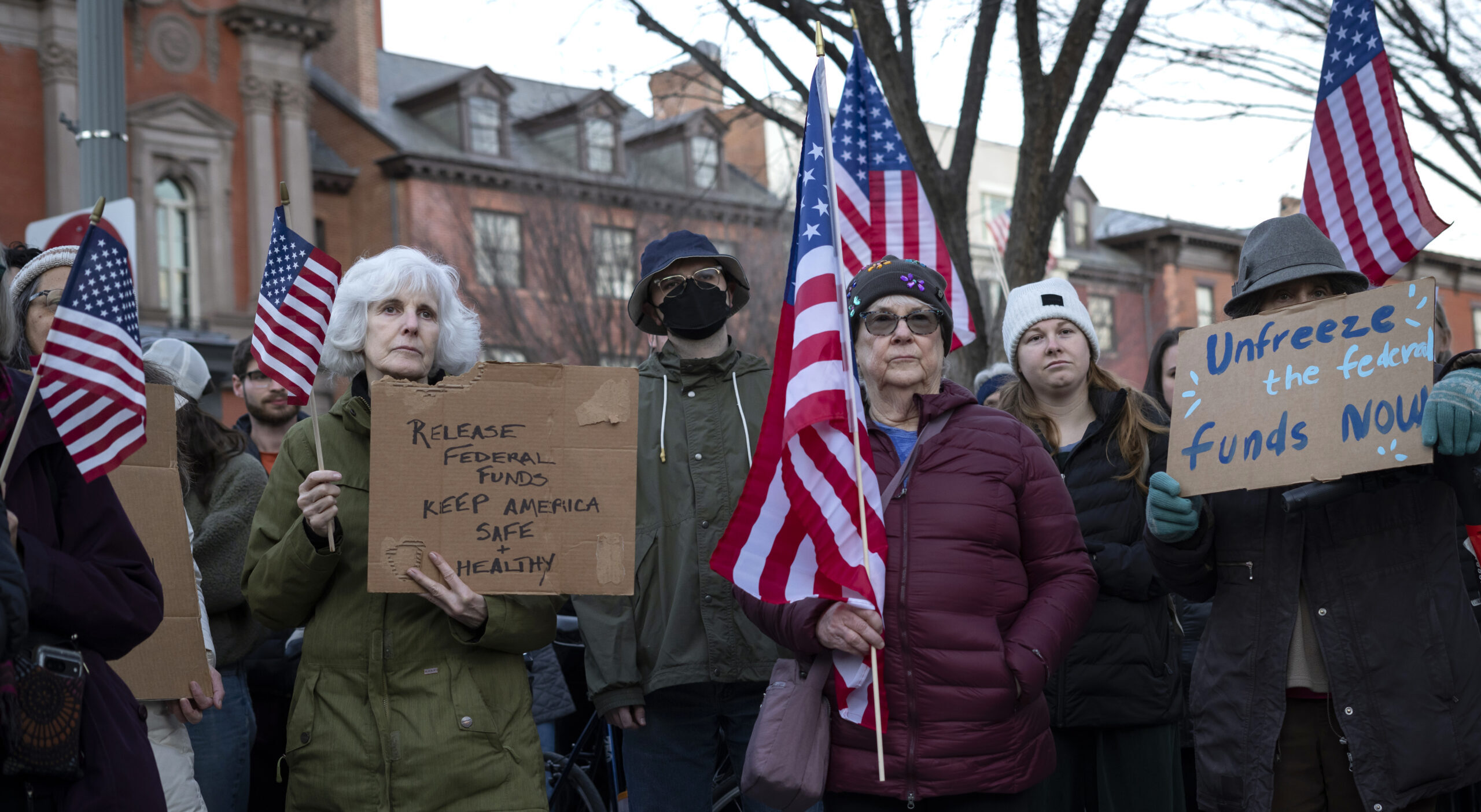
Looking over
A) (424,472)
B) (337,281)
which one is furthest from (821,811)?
(337,281)

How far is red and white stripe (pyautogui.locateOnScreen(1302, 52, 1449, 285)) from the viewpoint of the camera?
454cm

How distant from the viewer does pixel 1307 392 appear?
3.40 m

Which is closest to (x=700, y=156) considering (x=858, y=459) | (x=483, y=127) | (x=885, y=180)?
(x=483, y=127)

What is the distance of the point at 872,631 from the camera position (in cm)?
338

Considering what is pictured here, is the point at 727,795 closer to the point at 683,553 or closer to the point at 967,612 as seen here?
the point at 683,553

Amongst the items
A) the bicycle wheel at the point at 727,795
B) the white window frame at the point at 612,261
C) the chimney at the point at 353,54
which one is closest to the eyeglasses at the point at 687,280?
the bicycle wheel at the point at 727,795

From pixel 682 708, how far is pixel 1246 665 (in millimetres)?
1794

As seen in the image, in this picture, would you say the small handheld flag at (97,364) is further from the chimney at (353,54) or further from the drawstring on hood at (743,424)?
the chimney at (353,54)

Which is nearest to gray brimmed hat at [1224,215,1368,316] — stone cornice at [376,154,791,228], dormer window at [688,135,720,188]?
stone cornice at [376,154,791,228]

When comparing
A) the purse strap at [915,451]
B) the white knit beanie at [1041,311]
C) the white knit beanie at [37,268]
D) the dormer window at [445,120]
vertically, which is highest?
the dormer window at [445,120]

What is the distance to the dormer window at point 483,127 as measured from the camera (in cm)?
3056

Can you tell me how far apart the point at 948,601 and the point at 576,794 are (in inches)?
123

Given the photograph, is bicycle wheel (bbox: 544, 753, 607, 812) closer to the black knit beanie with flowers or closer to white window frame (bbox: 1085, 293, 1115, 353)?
the black knit beanie with flowers

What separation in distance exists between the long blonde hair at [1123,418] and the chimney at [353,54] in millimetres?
28588
